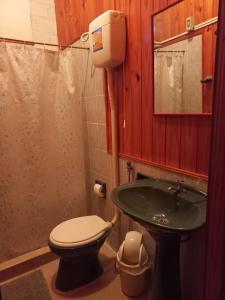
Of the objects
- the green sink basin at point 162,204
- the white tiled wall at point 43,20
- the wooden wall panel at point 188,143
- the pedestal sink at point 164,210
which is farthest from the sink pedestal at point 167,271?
the white tiled wall at point 43,20

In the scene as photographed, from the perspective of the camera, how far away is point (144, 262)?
1.52 metres

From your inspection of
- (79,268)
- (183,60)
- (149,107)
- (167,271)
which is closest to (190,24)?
(183,60)

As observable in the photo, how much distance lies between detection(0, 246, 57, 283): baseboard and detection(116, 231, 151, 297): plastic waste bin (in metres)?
0.78

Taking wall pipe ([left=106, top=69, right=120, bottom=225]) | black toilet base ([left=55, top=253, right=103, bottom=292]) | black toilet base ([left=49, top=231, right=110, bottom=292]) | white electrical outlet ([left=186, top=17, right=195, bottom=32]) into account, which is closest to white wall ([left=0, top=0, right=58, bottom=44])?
wall pipe ([left=106, top=69, right=120, bottom=225])

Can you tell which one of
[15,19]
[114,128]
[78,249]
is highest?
[15,19]

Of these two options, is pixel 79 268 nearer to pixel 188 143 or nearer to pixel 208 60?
pixel 188 143

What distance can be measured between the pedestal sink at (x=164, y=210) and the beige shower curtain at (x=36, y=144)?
0.89 m

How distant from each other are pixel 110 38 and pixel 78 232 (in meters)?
1.37

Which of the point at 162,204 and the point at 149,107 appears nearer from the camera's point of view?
the point at 162,204

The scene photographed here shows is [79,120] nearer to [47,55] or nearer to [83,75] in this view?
[83,75]

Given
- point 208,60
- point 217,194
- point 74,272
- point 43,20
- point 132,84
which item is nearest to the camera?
point 217,194

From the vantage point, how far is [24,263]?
6.18 feet

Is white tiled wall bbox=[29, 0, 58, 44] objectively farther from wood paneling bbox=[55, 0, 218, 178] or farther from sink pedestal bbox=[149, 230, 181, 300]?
sink pedestal bbox=[149, 230, 181, 300]

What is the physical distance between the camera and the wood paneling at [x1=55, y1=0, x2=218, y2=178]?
3.73ft
